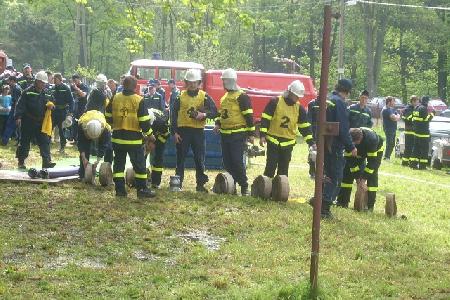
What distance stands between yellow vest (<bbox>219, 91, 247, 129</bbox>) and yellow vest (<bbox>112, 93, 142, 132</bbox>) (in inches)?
66.2

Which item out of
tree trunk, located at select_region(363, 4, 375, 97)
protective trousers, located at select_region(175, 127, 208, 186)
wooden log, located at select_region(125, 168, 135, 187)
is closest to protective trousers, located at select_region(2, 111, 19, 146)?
wooden log, located at select_region(125, 168, 135, 187)

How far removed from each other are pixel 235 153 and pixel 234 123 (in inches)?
18.8

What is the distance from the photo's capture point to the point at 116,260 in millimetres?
7266

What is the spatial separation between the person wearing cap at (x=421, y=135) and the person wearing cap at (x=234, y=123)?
28.5ft

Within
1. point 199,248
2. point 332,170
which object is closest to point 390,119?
point 332,170

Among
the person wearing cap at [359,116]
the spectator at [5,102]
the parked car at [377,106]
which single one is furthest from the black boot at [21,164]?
the parked car at [377,106]

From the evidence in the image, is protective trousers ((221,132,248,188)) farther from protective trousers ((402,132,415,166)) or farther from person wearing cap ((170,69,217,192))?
protective trousers ((402,132,415,166))

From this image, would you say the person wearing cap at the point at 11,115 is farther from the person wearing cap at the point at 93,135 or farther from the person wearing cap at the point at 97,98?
the person wearing cap at the point at 93,135

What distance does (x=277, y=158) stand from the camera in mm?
11625

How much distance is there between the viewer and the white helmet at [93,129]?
37.5 feet

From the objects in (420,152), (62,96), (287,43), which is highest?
(287,43)

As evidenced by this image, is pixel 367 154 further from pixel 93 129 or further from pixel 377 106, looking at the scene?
pixel 377 106

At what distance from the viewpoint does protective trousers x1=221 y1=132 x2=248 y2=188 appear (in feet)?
38.6

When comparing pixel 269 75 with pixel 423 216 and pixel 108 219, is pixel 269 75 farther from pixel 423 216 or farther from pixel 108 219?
pixel 108 219
